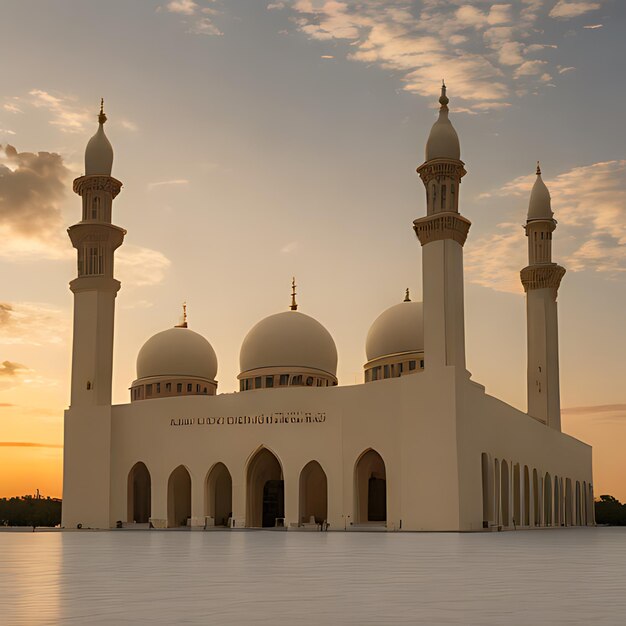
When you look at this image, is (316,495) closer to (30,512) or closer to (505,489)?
(505,489)

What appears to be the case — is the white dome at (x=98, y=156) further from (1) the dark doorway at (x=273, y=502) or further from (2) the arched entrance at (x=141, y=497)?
(1) the dark doorway at (x=273, y=502)

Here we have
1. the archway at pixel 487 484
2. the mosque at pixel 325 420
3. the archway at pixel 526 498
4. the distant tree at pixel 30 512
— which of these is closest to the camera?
the mosque at pixel 325 420

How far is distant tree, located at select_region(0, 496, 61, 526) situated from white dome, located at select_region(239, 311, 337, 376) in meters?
15.7

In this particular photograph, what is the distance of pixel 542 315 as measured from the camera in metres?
45.5

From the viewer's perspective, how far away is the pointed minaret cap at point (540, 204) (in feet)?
152

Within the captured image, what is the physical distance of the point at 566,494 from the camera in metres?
46.8

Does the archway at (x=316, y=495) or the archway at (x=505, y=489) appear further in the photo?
the archway at (x=316, y=495)

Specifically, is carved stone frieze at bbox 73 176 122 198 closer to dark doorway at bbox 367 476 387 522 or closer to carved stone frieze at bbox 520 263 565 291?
dark doorway at bbox 367 476 387 522

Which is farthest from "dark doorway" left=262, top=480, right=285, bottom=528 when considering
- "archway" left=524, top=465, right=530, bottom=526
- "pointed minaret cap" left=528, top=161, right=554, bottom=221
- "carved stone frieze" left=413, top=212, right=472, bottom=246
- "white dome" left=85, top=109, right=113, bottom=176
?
"pointed minaret cap" left=528, top=161, right=554, bottom=221

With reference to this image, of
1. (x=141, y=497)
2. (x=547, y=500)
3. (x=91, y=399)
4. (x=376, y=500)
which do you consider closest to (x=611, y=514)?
(x=547, y=500)

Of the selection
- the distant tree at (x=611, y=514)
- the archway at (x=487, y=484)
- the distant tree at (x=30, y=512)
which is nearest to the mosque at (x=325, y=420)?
the archway at (x=487, y=484)

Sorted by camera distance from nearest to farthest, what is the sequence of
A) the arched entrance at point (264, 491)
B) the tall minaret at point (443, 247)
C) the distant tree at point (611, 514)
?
the tall minaret at point (443, 247) < the arched entrance at point (264, 491) < the distant tree at point (611, 514)

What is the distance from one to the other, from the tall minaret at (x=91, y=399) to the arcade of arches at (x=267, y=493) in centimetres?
143

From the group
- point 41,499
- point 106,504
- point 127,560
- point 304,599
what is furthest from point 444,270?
point 41,499
